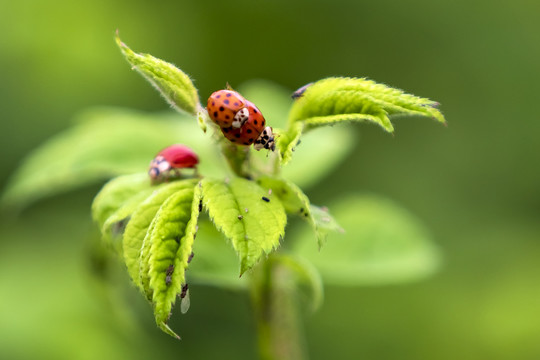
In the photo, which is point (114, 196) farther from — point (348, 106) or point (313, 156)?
point (313, 156)

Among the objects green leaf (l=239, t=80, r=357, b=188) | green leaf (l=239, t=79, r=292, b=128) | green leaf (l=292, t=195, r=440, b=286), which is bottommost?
A: green leaf (l=292, t=195, r=440, b=286)

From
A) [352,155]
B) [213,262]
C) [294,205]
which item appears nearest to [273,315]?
[213,262]

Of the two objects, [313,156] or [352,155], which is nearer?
[313,156]

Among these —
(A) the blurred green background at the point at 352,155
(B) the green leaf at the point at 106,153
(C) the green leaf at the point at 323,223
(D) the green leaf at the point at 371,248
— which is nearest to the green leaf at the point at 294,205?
(C) the green leaf at the point at 323,223

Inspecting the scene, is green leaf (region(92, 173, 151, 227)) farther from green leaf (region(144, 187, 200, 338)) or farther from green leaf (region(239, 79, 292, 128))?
green leaf (region(239, 79, 292, 128))

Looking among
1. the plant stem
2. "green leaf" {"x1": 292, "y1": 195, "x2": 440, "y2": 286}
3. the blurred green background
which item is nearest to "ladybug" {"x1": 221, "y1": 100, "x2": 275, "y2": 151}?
the plant stem
